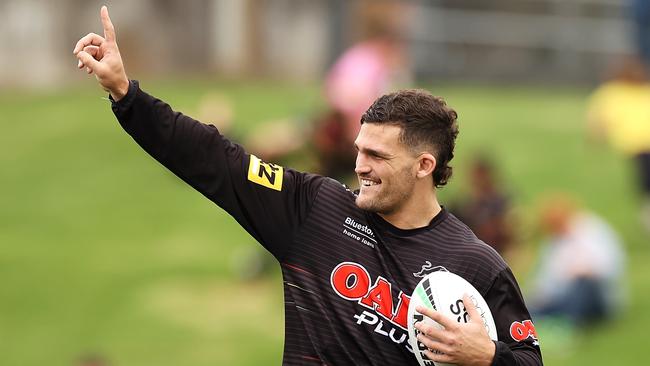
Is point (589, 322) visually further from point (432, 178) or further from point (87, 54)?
point (87, 54)

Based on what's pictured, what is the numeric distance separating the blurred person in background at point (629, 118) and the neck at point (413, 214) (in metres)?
9.08

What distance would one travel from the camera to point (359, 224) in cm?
447

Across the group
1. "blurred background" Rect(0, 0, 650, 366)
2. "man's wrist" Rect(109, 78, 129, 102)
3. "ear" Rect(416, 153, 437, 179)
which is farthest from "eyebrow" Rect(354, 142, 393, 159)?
"blurred background" Rect(0, 0, 650, 366)

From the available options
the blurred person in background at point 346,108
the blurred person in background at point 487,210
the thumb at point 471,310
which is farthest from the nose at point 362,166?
the blurred person in background at point 487,210

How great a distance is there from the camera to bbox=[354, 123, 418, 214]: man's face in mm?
4328

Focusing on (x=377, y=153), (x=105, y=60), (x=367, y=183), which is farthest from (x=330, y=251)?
(x=105, y=60)

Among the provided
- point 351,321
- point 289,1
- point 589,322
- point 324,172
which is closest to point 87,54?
point 351,321

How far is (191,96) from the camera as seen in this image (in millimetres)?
18406

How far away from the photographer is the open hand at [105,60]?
13.6 ft

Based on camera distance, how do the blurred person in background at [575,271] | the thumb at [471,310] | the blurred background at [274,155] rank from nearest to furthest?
1. the thumb at [471,310]
2. the blurred person in background at [575,271]
3. the blurred background at [274,155]

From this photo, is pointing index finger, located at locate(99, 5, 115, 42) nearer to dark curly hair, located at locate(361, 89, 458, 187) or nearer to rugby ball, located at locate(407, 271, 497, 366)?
dark curly hair, located at locate(361, 89, 458, 187)

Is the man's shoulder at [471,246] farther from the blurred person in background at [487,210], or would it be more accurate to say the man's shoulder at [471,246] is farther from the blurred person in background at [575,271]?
the blurred person in background at [487,210]

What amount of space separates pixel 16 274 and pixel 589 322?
6.14 meters

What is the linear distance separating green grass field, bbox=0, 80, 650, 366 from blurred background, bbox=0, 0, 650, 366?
0.10ft
